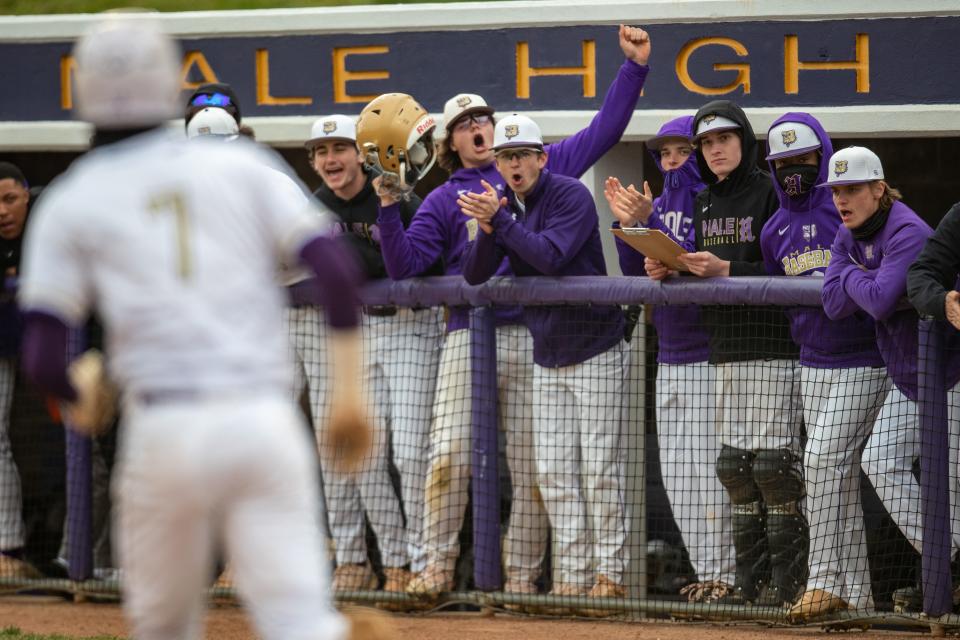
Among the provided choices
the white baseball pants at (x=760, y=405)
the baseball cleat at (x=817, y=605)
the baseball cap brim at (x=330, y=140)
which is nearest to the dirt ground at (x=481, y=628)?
the baseball cleat at (x=817, y=605)

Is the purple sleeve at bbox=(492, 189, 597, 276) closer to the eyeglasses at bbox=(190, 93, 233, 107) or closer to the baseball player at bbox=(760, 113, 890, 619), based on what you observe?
the baseball player at bbox=(760, 113, 890, 619)

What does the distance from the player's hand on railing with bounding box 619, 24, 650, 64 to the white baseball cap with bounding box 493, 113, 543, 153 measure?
650 mm

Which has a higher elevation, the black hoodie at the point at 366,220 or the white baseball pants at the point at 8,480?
the black hoodie at the point at 366,220

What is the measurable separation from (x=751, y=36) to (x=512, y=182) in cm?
190

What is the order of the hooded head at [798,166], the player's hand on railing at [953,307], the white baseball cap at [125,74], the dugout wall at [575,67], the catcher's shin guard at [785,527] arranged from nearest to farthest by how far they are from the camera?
the white baseball cap at [125,74]
the player's hand on railing at [953,307]
the catcher's shin guard at [785,527]
the hooded head at [798,166]
the dugout wall at [575,67]

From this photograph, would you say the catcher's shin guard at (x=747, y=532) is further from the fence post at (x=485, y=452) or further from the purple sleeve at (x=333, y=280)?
the purple sleeve at (x=333, y=280)

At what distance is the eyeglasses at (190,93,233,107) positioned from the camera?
723 cm

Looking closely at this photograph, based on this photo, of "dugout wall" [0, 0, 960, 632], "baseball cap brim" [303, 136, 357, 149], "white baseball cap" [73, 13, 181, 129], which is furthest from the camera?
"dugout wall" [0, 0, 960, 632]

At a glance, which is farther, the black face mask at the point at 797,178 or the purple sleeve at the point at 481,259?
the purple sleeve at the point at 481,259

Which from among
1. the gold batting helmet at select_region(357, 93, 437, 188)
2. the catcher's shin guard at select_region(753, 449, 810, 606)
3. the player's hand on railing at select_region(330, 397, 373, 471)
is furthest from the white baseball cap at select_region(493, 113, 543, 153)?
the player's hand on railing at select_region(330, 397, 373, 471)

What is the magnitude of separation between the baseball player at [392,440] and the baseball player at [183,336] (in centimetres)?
319

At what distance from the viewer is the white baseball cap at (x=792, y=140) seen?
20.1 ft

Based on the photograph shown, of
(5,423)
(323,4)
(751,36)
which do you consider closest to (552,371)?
(751,36)

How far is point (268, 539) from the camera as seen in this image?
128 inches
